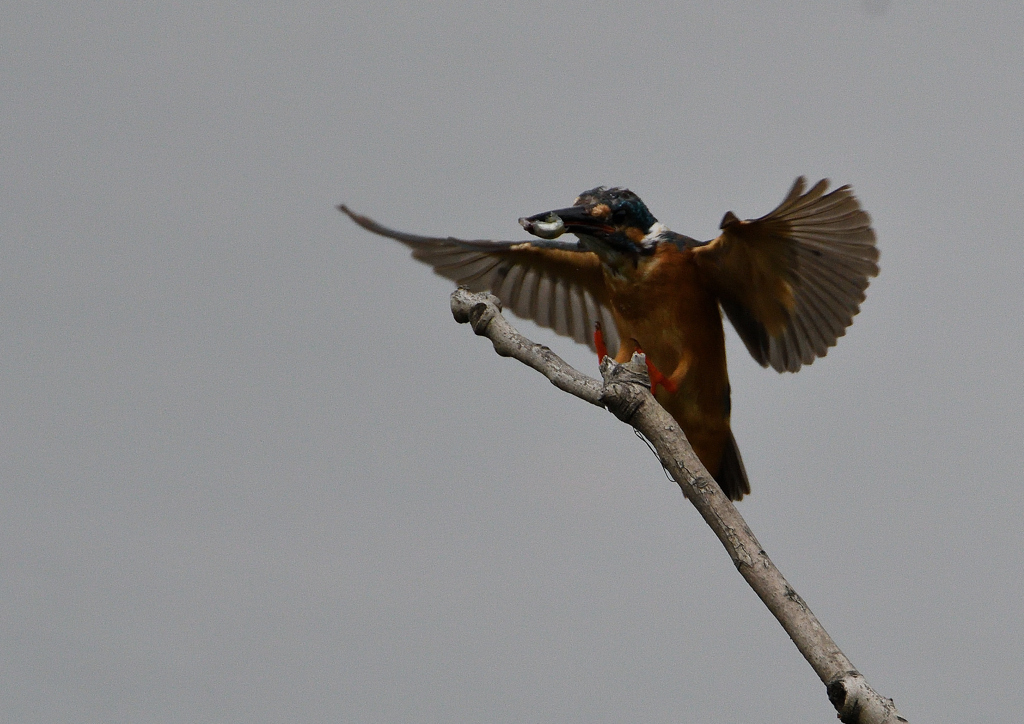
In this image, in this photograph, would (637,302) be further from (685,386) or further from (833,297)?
(833,297)

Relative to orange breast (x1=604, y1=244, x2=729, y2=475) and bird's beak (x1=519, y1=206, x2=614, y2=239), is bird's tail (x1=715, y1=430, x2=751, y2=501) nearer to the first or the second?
orange breast (x1=604, y1=244, x2=729, y2=475)

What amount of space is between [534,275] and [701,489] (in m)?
4.53

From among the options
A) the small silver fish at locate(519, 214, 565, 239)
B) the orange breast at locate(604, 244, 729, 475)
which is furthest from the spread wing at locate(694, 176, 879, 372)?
the small silver fish at locate(519, 214, 565, 239)

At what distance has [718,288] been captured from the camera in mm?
8445

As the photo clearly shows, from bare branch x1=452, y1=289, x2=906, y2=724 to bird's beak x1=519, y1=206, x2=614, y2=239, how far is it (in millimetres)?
673

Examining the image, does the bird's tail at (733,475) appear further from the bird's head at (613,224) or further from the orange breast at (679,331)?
the bird's head at (613,224)

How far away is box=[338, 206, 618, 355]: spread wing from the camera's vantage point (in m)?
9.78

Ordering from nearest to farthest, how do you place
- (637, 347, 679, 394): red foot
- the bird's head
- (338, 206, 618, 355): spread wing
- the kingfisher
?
1. the kingfisher
2. the bird's head
3. (637, 347, 679, 394): red foot
4. (338, 206, 618, 355): spread wing

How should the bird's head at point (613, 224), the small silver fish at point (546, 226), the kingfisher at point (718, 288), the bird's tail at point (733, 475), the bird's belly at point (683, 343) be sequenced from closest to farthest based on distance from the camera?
the small silver fish at point (546, 226) < the kingfisher at point (718, 288) < the bird's head at point (613, 224) < the bird's belly at point (683, 343) < the bird's tail at point (733, 475)

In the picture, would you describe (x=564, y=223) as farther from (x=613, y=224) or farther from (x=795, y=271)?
(x=795, y=271)

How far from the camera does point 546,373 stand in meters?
6.38

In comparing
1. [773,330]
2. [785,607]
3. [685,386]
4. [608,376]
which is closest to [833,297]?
[773,330]

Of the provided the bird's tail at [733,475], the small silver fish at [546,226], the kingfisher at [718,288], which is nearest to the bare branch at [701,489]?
the small silver fish at [546,226]

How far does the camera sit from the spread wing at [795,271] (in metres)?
7.42
